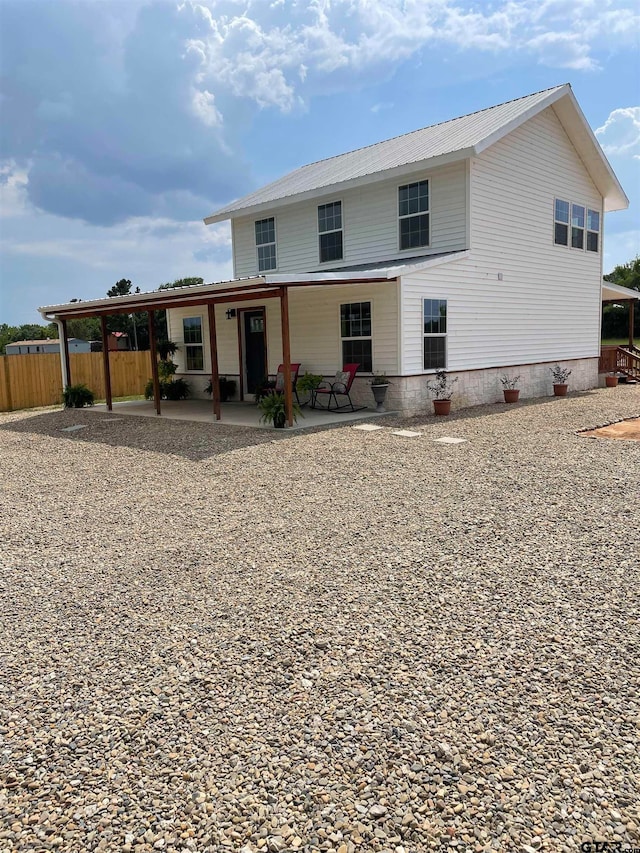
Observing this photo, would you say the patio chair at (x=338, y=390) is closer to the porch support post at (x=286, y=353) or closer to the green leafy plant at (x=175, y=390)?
the porch support post at (x=286, y=353)

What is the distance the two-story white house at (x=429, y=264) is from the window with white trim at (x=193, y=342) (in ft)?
0.19

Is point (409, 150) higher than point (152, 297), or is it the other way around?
point (409, 150)

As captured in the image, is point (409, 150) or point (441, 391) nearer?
point (441, 391)

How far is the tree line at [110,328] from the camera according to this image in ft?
181

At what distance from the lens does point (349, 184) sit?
1361cm

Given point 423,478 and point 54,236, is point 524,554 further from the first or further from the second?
point 54,236

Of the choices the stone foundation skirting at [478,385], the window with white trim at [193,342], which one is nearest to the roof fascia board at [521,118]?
the stone foundation skirting at [478,385]

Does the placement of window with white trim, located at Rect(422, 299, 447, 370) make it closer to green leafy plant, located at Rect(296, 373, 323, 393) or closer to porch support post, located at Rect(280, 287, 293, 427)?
green leafy plant, located at Rect(296, 373, 323, 393)

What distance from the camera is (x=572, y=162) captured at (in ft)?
52.1

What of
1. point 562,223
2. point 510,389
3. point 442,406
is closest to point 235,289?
point 442,406

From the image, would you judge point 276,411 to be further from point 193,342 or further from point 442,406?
point 193,342

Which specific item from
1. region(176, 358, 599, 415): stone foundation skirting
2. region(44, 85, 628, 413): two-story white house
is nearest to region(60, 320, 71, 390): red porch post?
region(44, 85, 628, 413): two-story white house

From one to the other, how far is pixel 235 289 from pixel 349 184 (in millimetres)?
5049

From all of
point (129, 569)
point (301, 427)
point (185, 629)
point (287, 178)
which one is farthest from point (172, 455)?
point (287, 178)
